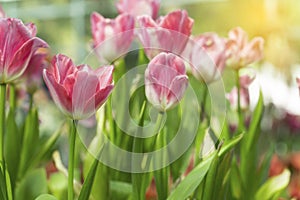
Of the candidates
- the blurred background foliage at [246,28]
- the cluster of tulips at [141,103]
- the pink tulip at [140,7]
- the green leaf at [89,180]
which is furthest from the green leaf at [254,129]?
the blurred background foliage at [246,28]

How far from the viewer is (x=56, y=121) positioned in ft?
6.42

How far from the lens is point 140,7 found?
2.00 ft

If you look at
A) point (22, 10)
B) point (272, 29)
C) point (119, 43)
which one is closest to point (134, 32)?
point (119, 43)

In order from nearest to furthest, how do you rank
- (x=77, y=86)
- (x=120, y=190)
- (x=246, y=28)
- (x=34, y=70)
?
1. (x=77, y=86)
2. (x=120, y=190)
3. (x=34, y=70)
4. (x=246, y=28)

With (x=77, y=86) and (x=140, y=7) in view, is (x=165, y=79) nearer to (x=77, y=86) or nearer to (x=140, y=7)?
(x=77, y=86)

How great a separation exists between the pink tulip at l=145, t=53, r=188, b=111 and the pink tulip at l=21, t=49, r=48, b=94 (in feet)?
0.63

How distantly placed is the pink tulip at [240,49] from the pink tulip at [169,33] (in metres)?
0.14

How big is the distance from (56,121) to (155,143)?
148 cm

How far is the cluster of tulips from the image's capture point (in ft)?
1.38

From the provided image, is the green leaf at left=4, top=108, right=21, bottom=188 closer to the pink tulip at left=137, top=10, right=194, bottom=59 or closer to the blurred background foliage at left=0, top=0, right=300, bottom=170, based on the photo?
the pink tulip at left=137, top=10, right=194, bottom=59

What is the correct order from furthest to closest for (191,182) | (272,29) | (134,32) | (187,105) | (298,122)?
(272,29), (298,122), (187,105), (134,32), (191,182)

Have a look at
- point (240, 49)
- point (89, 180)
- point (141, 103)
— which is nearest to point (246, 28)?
point (240, 49)

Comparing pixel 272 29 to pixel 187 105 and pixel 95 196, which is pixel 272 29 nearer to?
pixel 187 105

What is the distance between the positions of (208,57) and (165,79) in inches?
4.6
